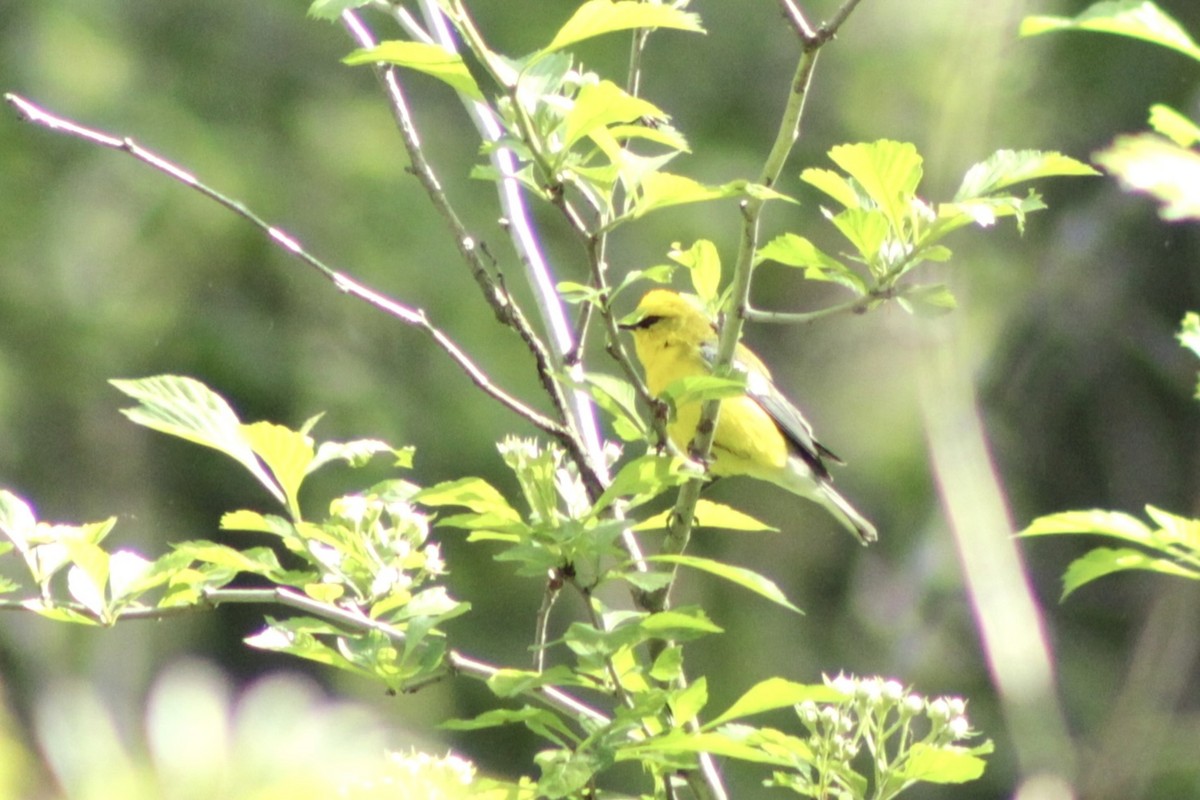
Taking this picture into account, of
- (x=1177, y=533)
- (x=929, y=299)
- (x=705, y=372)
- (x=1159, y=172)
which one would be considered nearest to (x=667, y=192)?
(x=929, y=299)

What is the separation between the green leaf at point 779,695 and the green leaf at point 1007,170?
20.3 inches

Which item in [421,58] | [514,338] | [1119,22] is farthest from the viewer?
[514,338]

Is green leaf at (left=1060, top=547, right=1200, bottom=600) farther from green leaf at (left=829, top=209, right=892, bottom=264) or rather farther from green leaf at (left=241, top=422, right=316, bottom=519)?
green leaf at (left=241, top=422, right=316, bottom=519)

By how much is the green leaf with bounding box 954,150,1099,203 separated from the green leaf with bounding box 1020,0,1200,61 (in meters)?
0.52

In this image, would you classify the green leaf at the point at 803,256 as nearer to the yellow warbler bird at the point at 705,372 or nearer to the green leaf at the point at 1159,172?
the green leaf at the point at 1159,172

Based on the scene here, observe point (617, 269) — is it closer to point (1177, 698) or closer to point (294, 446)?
point (1177, 698)

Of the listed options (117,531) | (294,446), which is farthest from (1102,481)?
(294,446)

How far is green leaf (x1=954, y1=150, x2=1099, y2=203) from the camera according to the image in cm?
151

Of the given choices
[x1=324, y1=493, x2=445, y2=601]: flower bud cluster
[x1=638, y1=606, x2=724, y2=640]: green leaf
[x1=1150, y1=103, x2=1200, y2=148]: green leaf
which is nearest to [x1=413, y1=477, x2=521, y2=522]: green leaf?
[x1=324, y1=493, x2=445, y2=601]: flower bud cluster

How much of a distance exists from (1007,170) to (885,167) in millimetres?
137

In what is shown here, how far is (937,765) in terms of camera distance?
157 cm

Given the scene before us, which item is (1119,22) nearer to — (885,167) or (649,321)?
(885,167)

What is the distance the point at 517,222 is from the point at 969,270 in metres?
5.33

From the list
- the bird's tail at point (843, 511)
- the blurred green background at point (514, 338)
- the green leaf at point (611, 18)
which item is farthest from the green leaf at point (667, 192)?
the blurred green background at point (514, 338)
